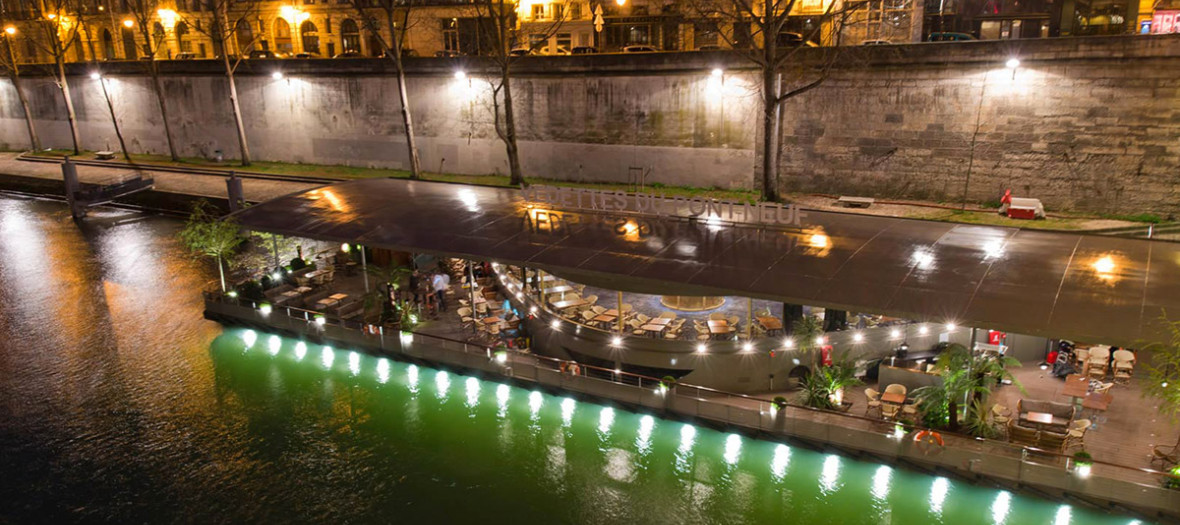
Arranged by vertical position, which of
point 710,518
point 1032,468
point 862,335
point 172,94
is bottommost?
point 710,518

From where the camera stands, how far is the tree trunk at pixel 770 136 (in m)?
35.1

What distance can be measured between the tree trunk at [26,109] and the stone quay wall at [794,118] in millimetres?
A: 16658

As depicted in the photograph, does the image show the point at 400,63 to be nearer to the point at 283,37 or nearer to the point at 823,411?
the point at 283,37

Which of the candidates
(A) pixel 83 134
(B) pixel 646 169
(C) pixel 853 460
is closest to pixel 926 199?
(B) pixel 646 169

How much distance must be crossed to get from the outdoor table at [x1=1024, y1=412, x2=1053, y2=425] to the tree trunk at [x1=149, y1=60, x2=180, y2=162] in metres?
59.5

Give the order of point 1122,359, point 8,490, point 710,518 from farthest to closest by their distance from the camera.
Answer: point 1122,359 → point 8,490 → point 710,518

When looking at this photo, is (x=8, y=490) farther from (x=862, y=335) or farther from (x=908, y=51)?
(x=908, y=51)

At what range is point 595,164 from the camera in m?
46.4

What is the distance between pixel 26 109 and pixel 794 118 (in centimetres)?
6413

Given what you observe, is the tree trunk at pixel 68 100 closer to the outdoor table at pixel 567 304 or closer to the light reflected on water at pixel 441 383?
the light reflected on water at pixel 441 383

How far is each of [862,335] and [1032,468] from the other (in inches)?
217

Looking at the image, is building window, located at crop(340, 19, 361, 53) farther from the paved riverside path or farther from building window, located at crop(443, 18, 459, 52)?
the paved riverside path

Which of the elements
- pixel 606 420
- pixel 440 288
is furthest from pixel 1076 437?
pixel 440 288

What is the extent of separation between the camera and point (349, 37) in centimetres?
7081
